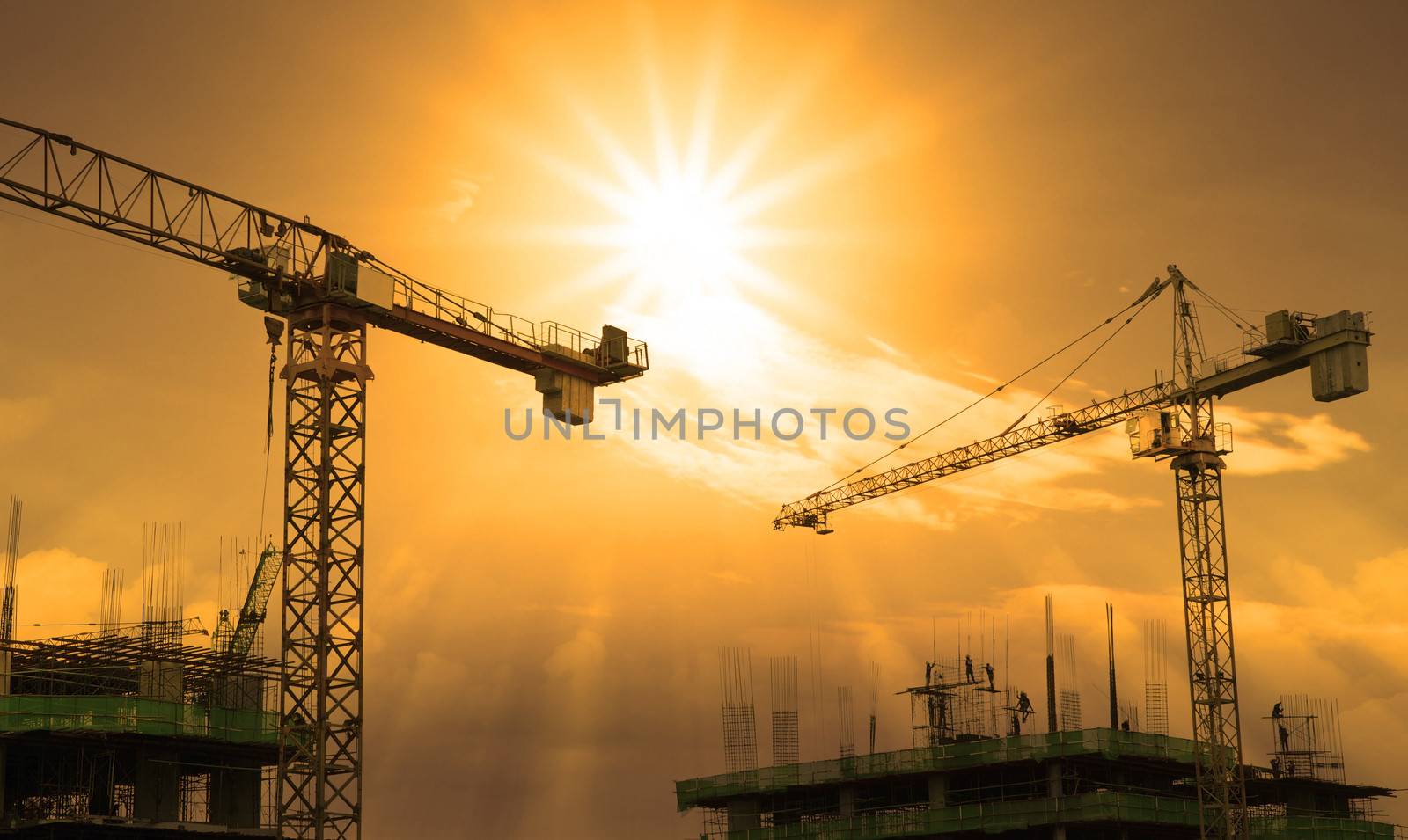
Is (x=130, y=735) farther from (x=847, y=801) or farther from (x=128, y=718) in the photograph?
(x=847, y=801)

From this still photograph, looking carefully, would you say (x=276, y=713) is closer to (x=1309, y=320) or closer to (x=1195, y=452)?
(x=1195, y=452)

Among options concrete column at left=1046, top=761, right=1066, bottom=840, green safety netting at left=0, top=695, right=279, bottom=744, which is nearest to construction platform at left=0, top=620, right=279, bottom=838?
green safety netting at left=0, top=695, right=279, bottom=744

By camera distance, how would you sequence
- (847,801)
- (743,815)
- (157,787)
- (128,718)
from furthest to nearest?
(743,815), (847,801), (157,787), (128,718)

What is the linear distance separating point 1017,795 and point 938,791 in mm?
5293

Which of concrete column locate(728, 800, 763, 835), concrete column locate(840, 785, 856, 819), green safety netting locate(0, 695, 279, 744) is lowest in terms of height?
concrete column locate(728, 800, 763, 835)

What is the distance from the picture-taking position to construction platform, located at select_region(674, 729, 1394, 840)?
98.2 metres

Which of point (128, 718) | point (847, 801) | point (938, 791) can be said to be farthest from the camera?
point (847, 801)

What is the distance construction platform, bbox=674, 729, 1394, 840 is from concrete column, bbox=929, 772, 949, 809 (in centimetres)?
8

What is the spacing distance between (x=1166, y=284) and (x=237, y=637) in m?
73.7

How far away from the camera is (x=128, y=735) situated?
90688 mm

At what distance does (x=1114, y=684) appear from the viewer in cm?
11362

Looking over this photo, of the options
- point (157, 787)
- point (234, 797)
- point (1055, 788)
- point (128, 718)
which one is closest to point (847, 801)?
point (1055, 788)

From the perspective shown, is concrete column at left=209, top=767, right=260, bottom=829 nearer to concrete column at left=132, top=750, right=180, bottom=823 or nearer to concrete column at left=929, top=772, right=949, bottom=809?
concrete column at left=132, top=750, right=180, bottom=823

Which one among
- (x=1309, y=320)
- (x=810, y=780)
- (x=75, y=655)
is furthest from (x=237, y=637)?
(x=1309, y=320)
